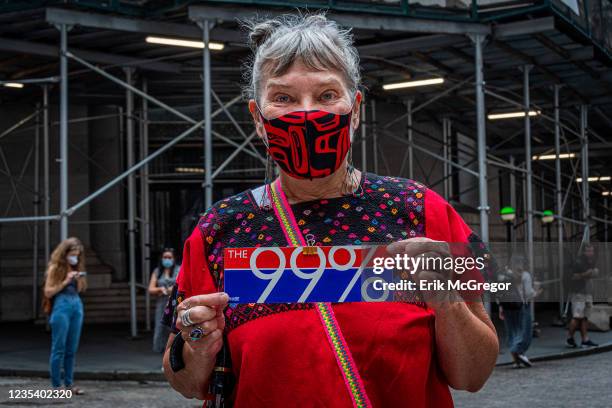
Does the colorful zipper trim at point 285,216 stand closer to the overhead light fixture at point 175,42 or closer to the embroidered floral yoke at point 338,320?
the embroidered floral yoke at point 338,320

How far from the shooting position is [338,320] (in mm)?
2139

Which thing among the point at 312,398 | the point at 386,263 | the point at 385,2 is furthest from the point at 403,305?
→ the point at 385,2

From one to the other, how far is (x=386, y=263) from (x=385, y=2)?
1228cm

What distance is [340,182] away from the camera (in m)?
2.33

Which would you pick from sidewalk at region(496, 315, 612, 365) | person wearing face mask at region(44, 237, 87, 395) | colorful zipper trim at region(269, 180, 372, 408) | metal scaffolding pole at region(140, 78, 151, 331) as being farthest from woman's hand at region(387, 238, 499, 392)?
metal scaffolding pole at region(140, 78, 151, 331)

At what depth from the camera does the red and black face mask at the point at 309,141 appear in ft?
7.29

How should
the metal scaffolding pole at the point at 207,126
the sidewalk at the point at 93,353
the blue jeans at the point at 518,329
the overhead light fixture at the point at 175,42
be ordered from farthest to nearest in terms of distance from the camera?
the overhead light fixture at the point at 175,42, the blue jeans at the point at 518,329, the metal scaffolding pole at the point at 207,126, the sidewalk at the point at 93,353

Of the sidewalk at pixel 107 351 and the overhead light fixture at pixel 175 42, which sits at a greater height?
the overhead light fixture at pixel 175 42

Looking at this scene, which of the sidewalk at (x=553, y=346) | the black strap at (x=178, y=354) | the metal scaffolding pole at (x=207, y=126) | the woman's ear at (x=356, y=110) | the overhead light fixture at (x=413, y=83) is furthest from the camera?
the overhead light fixture at (x=413, y=83)

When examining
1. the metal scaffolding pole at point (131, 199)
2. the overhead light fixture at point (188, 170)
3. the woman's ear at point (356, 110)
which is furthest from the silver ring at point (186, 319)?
the overhead light fixture at point (188, 170)

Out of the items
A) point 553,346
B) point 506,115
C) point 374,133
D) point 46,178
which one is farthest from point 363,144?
point 46,178

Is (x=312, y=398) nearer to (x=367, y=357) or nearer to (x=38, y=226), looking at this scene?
(x=367, y=357)

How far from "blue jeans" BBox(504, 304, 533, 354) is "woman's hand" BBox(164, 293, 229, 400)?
36.5 feet

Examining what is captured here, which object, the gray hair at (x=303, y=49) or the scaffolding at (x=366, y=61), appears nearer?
the gray hair at (x=303, y=49)
